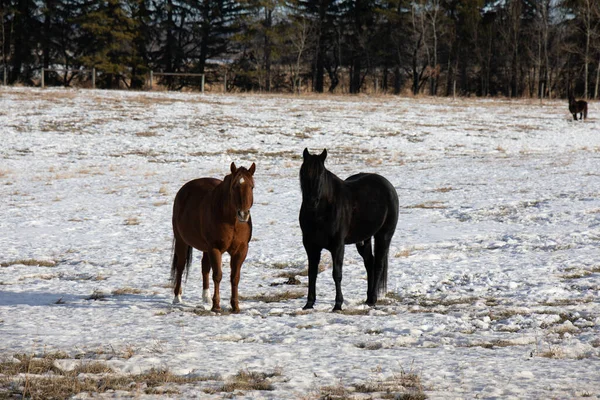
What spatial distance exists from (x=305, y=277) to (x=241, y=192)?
3.01 m

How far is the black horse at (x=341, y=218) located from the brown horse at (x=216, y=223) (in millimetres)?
642

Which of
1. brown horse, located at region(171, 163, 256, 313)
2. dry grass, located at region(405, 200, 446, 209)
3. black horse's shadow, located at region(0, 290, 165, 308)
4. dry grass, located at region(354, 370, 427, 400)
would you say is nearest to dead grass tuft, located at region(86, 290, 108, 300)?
black horse's shadow, located at region(0, 290, 165, 308)

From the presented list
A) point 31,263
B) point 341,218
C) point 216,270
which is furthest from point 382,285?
point 31,263

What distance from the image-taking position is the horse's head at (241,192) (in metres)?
7.07

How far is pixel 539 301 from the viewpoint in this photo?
8031 mm

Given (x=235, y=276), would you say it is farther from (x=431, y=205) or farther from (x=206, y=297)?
(x=431, y=205)

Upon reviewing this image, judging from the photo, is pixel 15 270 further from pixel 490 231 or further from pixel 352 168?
pixel 352 168

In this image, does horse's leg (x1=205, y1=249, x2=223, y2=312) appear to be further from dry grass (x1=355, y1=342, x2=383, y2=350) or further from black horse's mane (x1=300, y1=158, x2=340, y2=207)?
dry grass (x1=355, y1=342, x2=383, y2=350)

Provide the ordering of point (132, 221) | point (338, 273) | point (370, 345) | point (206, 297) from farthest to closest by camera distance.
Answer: point (132, 221), point (206, 297), point (338, 273), point (370, 345)

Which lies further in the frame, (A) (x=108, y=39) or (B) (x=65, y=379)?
(A) (x=108, y=39)

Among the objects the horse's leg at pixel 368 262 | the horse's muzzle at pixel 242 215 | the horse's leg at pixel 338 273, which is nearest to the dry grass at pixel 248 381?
the horse's muzzle at pixel 242 215

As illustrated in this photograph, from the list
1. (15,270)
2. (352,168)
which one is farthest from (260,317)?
(352,168)

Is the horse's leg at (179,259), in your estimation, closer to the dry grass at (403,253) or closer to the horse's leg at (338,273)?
the horse's leg at (338,273)

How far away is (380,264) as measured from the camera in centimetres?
840
